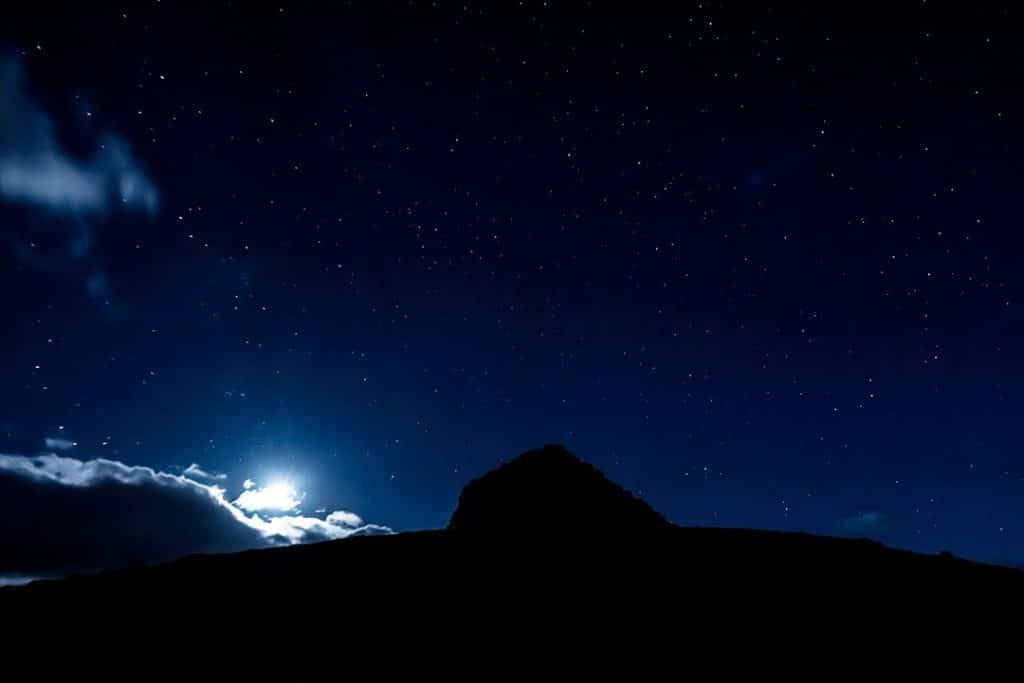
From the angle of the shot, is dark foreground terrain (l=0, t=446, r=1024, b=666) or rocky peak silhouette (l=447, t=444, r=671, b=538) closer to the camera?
dark foreground terrain (l=0, t=446, r=1024, b=666)

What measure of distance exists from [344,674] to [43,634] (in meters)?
6.15

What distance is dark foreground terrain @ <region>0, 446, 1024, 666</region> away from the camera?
898 centimetres

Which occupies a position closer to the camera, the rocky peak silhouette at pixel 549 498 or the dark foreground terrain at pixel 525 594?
the dark foreground terrain at pixel 525 594

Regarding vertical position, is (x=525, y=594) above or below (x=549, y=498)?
below

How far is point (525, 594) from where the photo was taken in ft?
32.4

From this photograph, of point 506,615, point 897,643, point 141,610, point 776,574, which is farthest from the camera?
point 776,574

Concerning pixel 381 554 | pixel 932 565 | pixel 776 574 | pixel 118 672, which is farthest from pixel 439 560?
pixel 932 565

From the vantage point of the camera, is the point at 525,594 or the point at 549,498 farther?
the point at 549,498

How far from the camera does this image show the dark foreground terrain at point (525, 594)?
8.98 metres

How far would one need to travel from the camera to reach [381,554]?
490 inches

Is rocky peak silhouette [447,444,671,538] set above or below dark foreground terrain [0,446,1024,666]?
above

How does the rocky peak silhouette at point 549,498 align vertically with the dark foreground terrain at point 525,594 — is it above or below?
above

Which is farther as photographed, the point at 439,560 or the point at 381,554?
the point at 381,554

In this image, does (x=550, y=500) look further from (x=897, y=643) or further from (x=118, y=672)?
(x=118, y=672)
